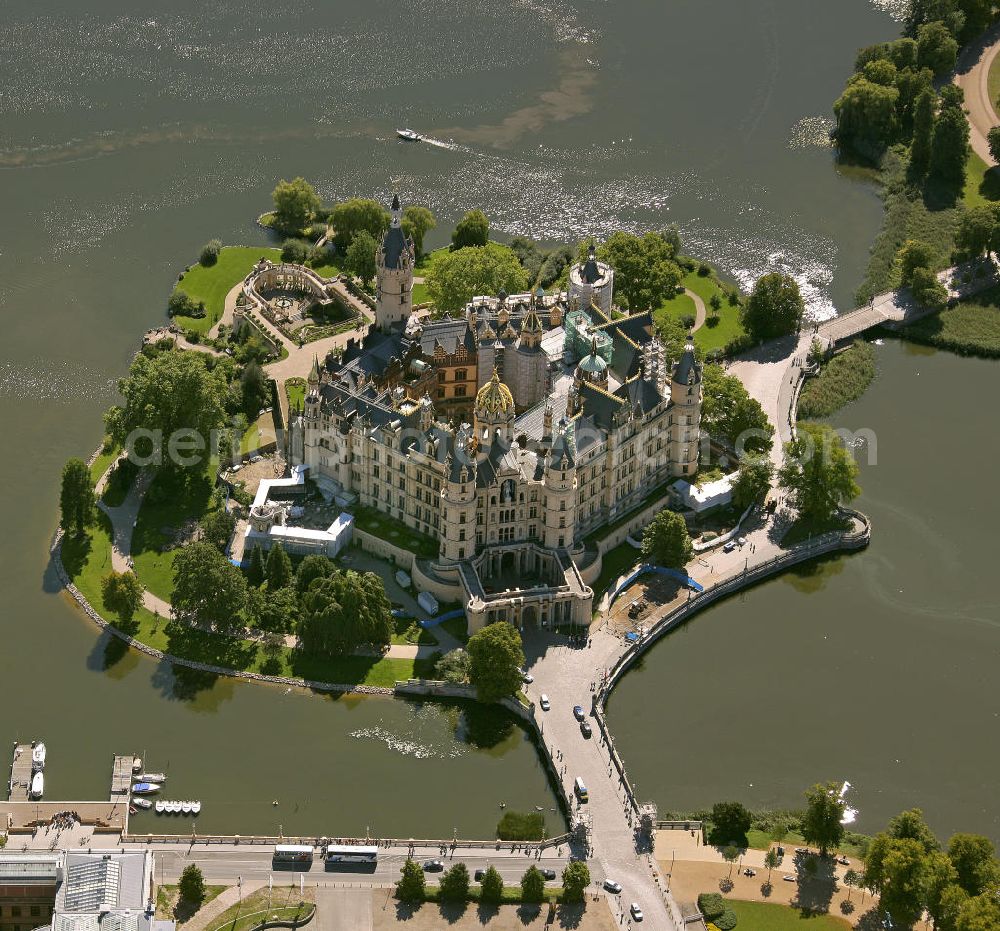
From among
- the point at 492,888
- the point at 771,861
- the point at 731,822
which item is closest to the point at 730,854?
the point at 731,822

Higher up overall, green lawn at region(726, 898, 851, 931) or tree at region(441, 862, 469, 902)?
tree at region(441, 862, 469, 902)

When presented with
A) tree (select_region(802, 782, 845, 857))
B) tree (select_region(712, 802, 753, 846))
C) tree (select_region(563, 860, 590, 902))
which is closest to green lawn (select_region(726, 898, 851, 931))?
tree (select_region(802, 782, 845, 857))

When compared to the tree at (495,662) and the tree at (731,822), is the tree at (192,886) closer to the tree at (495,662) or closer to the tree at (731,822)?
the tree at (495,662)

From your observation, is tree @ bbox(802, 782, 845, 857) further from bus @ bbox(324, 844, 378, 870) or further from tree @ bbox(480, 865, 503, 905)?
bus @ bbox(324, 844, 378, 870)

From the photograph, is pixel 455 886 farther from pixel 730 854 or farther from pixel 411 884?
pixel 730 854

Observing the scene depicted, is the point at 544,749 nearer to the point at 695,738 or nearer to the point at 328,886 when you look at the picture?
the point at 695,738

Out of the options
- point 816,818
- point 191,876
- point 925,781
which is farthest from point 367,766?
point 925,781
